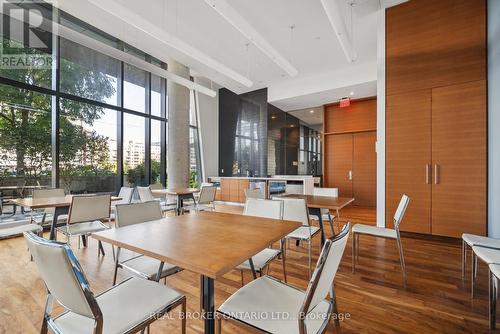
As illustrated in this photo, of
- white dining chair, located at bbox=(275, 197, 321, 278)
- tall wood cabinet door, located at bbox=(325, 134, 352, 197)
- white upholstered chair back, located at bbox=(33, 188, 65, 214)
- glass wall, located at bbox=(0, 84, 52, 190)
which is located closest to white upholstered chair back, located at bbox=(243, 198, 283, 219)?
white dining chair, located at bbox=(275, 197, 321, 278)

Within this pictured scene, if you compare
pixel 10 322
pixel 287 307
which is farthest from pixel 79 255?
pixel 287 307

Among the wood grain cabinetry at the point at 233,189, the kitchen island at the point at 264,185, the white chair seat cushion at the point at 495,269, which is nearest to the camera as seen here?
the white chair seat cushion at the point at 495,269

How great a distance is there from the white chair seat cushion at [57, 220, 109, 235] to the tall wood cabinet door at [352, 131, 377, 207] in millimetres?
6622

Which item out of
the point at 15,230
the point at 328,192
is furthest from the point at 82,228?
the point at 328,192

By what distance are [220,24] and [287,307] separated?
4.86 metres

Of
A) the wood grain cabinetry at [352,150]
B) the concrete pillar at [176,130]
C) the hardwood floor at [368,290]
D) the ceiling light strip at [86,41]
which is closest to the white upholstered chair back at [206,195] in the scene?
the hardwood floor at [368,290]

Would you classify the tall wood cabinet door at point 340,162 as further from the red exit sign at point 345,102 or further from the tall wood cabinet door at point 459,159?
the tall wood cabinet door at point 459,159

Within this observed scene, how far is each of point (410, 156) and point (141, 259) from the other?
166 inches

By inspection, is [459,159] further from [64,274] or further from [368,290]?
[64,274]

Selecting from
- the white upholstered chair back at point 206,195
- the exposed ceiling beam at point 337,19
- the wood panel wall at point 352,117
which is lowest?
the white upholstered chair back at point 206,195

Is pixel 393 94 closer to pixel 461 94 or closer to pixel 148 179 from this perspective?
pixel 461 94

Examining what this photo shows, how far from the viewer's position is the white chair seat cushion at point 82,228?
Result: 2.62 metres

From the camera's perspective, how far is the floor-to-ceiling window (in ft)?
12.8

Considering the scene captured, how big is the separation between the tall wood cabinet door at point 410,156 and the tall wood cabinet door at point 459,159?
0.10m
